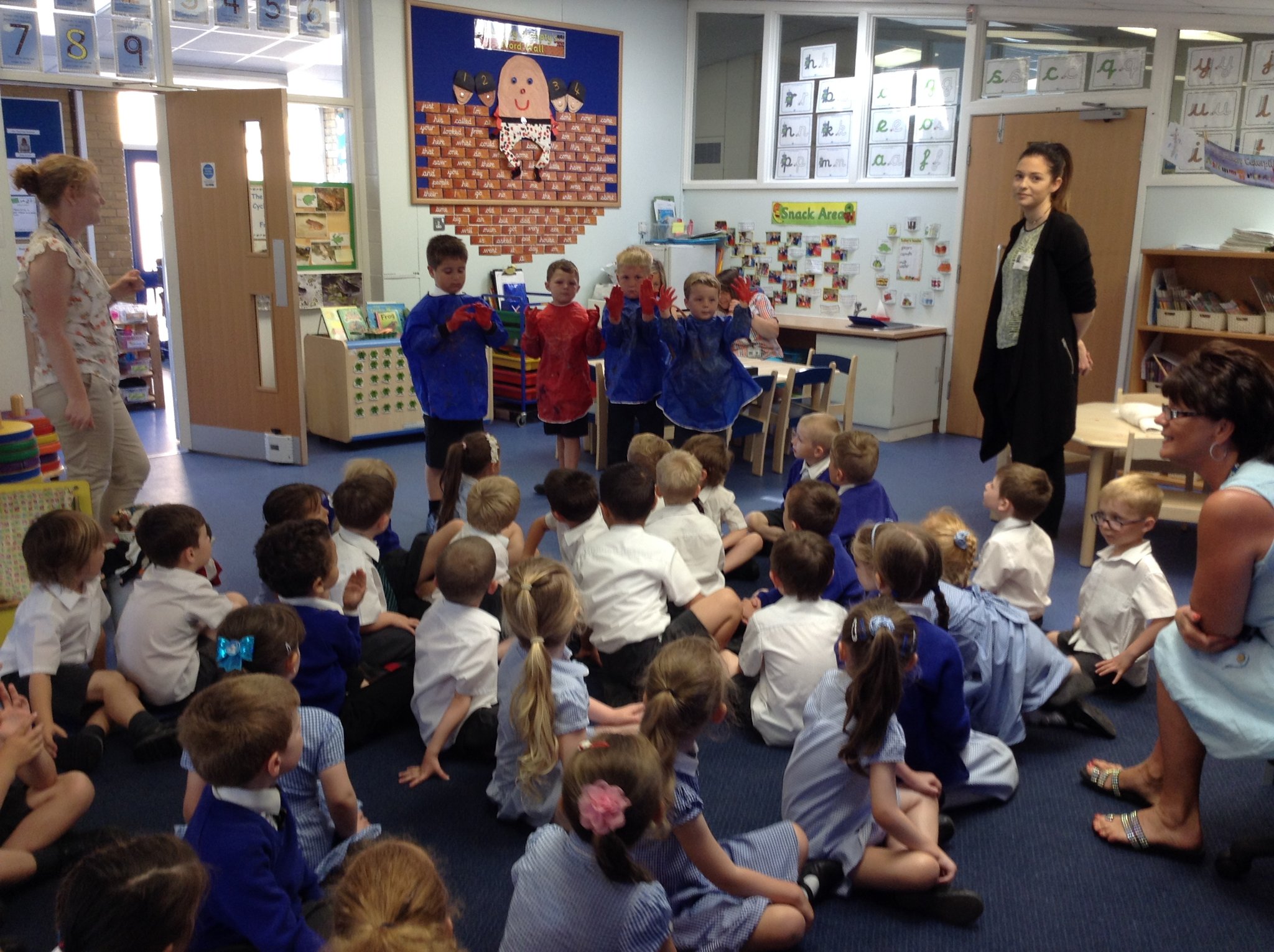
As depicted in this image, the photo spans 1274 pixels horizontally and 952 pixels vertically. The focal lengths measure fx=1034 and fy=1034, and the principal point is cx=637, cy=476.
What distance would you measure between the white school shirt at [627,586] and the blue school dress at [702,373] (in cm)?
183

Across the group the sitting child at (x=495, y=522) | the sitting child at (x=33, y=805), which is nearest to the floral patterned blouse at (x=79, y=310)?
the sitting child at (x=495, y=522)

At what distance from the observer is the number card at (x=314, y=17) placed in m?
6.32

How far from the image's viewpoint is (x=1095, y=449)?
4359 mm

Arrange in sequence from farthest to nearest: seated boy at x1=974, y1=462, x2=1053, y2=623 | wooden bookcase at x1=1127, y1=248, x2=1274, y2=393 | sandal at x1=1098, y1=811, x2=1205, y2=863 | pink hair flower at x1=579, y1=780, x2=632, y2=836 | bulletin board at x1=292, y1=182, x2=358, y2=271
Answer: bulletin board at x1=292, y1=182, x2=358, y2=271, wooden bookcase at x1=1127, y1=248, x2=1274, y2=393, seated boy at x1=974, y1=462, x2=1053, y2=623, sandal at x1=1098, y1=811, x2=1205, y2=863, pink hair flower at x1=579, y1=780, x2=632, y2=836

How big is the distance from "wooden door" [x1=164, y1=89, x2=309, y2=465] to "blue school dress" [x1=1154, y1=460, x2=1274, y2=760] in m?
4.85

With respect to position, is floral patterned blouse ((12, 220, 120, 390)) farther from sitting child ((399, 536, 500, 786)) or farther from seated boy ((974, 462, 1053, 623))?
seated boy ((974, 462, 1053, 623))

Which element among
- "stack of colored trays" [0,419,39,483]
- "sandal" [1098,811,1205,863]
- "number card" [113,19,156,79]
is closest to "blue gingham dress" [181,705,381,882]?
"sandal" [1098,811,1205,863]

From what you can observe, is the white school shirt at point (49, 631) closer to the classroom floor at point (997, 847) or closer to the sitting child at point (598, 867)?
the classroom floor at point (997, 847)

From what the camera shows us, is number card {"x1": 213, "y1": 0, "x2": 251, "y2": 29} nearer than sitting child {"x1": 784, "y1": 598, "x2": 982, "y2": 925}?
No

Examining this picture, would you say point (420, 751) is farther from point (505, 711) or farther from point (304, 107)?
point (304, 107)

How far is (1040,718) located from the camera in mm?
2984

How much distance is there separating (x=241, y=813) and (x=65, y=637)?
1307 mm

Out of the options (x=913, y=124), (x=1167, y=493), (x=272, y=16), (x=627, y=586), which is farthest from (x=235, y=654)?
(x=913, y=124)

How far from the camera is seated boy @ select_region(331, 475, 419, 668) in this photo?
9.96 feet
